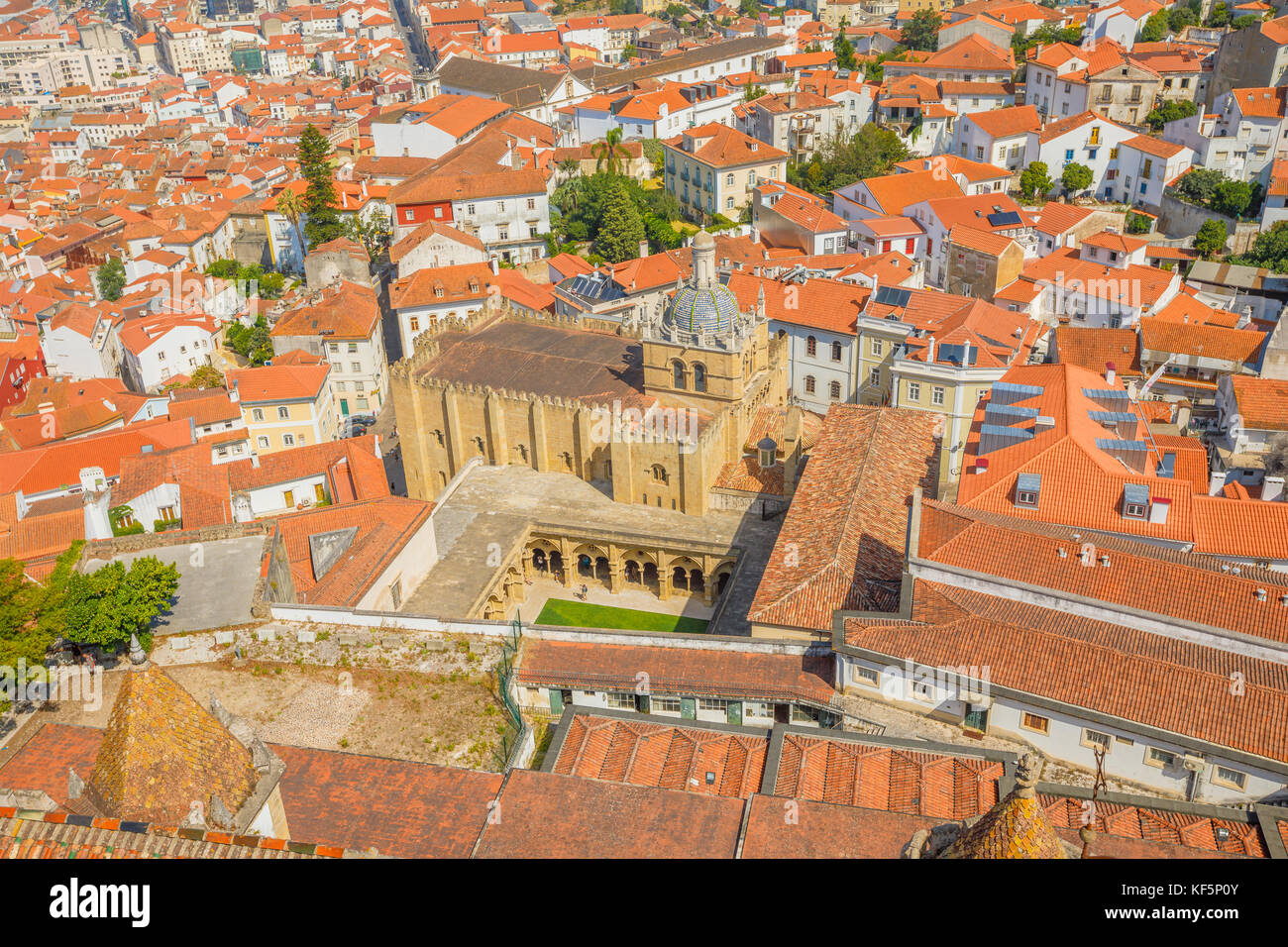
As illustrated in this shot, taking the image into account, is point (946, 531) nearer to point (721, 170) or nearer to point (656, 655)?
point (656, 655)

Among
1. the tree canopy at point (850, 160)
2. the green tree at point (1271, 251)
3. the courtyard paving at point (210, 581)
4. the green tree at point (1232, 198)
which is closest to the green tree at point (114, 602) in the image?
the courtyard paving at point (210, 581)

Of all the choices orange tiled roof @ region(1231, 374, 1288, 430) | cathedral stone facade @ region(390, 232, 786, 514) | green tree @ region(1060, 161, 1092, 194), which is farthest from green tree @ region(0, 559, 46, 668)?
green tree @ region(1060, 161, 1092, 194)

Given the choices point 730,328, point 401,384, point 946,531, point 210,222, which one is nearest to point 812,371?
point 730,328

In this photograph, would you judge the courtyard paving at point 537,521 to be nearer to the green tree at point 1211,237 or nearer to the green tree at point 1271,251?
the green tree at point 1211,237

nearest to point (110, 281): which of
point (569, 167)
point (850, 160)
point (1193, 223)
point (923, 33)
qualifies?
point (569, 167)

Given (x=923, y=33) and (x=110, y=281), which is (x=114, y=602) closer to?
(x=110, y=281)

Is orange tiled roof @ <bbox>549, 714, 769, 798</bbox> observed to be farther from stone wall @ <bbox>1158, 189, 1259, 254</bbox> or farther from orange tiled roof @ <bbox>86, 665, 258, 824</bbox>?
stone wall @ <bbox>1158, 189, 1259, 254</bbox>
